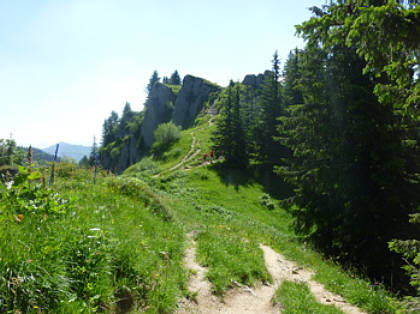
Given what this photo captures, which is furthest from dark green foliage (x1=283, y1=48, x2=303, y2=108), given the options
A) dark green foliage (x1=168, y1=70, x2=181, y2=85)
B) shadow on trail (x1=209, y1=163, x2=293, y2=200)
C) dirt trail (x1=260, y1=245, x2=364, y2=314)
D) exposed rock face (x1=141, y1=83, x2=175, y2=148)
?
dark green foliage (x1=168, y1=70, x2=181, y2=85)

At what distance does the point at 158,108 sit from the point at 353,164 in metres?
104

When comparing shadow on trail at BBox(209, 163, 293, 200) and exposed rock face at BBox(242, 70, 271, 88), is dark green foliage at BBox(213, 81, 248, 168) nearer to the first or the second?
shadow on trail at BBox(209, 163, 293, 200)

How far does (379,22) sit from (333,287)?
6.77m

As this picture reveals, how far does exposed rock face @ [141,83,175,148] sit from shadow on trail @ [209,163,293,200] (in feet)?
214

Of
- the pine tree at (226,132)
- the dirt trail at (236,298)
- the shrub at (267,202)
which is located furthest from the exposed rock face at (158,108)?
the dirt trail at (236,298)

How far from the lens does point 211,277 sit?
6270 mm

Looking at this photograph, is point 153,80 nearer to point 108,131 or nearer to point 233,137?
point 108,131

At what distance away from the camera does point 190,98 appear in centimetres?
10556

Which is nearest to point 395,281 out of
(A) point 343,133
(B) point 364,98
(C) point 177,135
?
(A) point 343,133

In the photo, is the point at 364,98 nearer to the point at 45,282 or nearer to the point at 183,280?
the point at 183,280

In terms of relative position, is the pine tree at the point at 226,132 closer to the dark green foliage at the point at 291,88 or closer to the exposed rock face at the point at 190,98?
the dark green foliage at the point at 291,88

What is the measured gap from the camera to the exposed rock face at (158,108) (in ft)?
324

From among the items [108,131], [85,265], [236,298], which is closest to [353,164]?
[236,298]

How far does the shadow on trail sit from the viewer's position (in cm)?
3294
